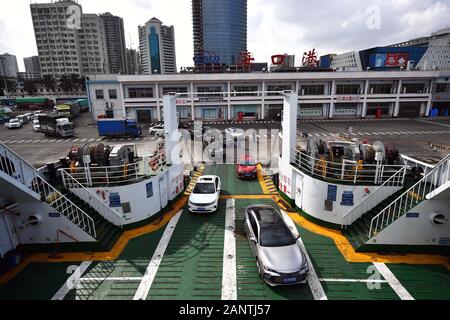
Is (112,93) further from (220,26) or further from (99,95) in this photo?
(220,26)

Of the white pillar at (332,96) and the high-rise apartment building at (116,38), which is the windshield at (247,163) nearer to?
the white pillar at (332,96)

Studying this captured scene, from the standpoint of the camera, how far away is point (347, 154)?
14875 mm

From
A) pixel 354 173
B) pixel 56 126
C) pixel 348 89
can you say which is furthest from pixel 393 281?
pixel 348 89

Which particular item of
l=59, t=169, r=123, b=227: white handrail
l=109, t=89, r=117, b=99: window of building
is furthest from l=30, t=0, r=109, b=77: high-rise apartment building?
l=59, t=169, r=123, b=227: white handrail

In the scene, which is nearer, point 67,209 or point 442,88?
point 67,209

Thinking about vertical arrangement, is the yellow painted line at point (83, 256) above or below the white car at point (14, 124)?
below

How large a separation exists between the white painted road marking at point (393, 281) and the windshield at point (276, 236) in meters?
3.70

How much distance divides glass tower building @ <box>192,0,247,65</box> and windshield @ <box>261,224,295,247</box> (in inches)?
4332

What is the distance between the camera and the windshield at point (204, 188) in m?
15.6

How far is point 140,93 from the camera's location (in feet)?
172

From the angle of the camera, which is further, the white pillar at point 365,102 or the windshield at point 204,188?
the white pillar at point 365,102

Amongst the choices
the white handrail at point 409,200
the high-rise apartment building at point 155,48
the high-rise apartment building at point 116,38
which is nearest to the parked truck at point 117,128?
the white handrail at point 409,200

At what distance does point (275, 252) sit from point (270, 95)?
47759mm
